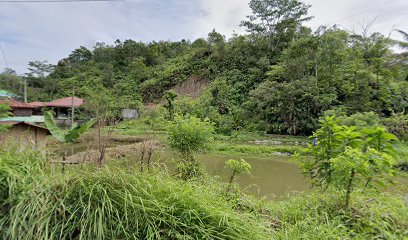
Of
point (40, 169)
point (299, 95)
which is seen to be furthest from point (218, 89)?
point (40, 169)

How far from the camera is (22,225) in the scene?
1552mm

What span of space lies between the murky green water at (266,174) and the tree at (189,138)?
0.48m

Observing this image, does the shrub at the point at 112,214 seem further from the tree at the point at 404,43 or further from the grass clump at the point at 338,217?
the tree at the point at 404,43

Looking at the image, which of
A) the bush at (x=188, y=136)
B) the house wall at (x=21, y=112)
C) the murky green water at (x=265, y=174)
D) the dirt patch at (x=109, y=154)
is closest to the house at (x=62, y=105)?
the house wall at (x=21, y=112)

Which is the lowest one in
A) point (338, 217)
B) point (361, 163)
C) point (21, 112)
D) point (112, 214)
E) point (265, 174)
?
point (265, 174)

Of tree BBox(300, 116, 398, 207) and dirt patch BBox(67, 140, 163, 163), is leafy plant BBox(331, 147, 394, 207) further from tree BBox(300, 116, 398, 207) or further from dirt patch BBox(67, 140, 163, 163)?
dirt patch BBox(67, 140, 163, 163)

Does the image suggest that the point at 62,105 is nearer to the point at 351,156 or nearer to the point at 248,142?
the point at 248,142

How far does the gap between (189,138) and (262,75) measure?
54.5 feet

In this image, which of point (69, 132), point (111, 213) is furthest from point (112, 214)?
point (69, 132)

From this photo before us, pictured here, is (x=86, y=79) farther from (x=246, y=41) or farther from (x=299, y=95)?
(x=299, y=95)

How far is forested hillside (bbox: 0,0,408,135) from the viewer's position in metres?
13.8

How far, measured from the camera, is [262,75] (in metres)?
19.8

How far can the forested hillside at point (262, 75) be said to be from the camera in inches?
545

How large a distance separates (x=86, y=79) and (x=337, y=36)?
25.3 m
